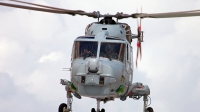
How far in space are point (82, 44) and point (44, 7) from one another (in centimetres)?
328

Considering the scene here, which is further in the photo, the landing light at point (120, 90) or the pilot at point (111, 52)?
the landing light at point (120, 90)

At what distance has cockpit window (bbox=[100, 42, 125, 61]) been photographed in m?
31.7

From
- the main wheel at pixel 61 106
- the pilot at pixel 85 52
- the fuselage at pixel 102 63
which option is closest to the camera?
the fuselage at pixel 102 63

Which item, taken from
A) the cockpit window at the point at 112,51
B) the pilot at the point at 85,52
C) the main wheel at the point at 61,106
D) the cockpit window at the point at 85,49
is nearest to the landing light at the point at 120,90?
the cockpit window at the point at 112,51

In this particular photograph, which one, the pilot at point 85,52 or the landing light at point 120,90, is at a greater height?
the pilot at point 85,52

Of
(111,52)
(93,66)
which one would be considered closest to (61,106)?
(111,52)

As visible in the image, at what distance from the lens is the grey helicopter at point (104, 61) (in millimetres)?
30641

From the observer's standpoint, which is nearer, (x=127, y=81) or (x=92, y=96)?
(x=92, y=96)

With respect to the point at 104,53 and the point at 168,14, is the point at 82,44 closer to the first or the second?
the point at 104,53

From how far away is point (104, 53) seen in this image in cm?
3170

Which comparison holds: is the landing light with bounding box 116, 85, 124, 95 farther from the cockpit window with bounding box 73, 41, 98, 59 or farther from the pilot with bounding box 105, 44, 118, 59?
the cockpit window with bounding box 73, 41, 98, 59

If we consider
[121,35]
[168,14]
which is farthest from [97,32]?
[168,14]

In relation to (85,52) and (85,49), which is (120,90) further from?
(85,49)

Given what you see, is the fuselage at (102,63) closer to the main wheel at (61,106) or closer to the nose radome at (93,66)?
the nose radome at (93,66)
